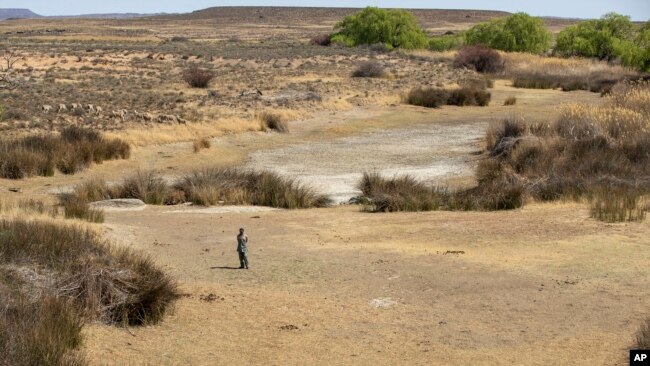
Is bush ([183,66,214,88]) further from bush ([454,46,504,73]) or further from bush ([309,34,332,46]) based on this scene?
bush ([309,34,332,46])

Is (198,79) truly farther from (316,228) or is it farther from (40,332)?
(40,332)

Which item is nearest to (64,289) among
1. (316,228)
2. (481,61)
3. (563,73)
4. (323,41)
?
(316,228)

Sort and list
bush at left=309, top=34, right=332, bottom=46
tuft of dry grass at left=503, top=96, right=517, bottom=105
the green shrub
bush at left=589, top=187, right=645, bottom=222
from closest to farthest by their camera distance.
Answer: bush at left=589, top=187, right=645, bottom=222
tuft of dry grass at left=503, top=96, right=517, bottom=105
the green shrub
bush at left=309, top=34, right=332, bottom=46

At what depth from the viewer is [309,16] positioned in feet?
655

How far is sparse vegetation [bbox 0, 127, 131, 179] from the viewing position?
2334cm

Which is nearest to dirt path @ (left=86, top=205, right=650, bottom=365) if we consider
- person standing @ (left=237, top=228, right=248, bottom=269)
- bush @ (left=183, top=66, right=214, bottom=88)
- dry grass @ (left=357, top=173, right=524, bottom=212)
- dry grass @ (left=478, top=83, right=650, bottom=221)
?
person standing @ (left=237, top=228, right=248, bottom=269)

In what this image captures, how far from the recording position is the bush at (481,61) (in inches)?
2408

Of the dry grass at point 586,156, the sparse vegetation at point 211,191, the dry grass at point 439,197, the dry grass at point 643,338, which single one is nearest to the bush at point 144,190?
the sparse vegetation at point 211,191

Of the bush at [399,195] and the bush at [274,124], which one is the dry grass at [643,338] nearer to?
the bush at [399,195]

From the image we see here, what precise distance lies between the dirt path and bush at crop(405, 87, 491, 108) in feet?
81.4

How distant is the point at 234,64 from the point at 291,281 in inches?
2030

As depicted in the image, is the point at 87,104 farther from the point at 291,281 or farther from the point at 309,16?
the point at 309,16

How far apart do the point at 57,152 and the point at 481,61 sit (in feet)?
137

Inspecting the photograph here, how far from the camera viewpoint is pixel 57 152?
24.6 m
